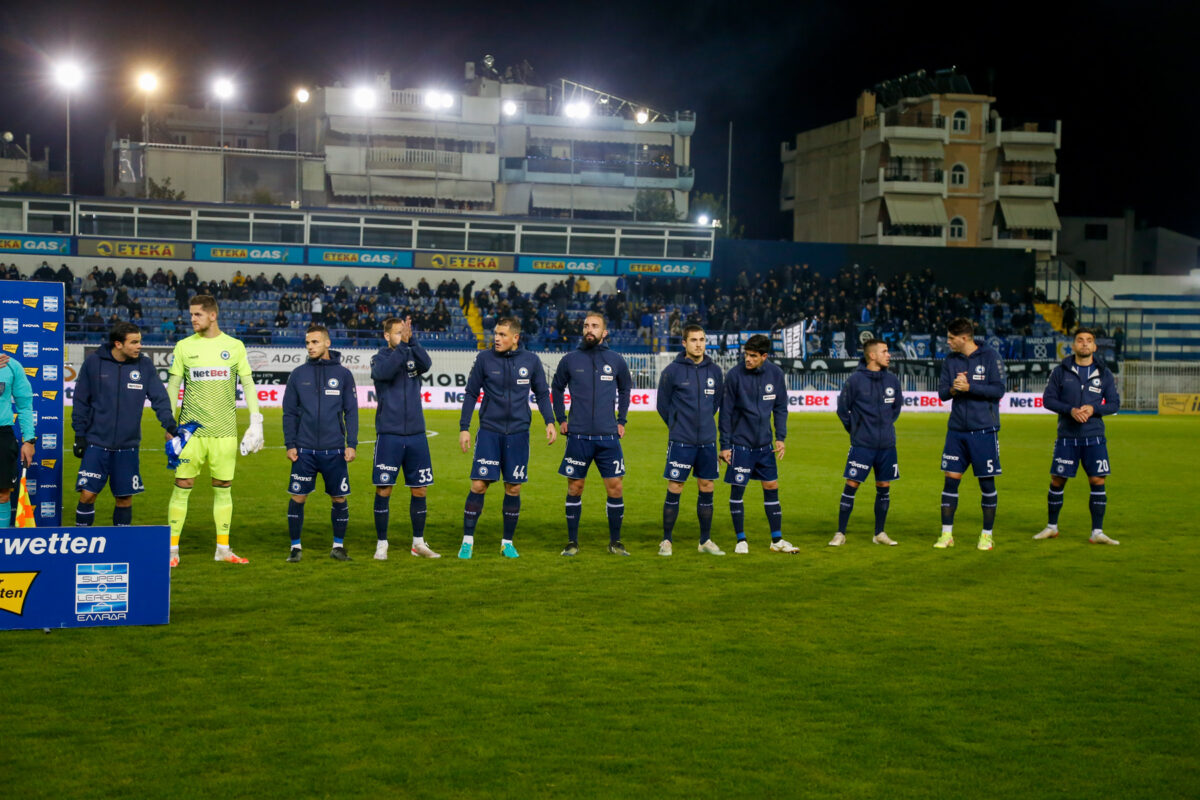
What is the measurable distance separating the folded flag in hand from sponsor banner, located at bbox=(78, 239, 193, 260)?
42.8 metres

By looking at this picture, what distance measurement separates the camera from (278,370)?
3612cm

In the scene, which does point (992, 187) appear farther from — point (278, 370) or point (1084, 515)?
point (1084, 515)

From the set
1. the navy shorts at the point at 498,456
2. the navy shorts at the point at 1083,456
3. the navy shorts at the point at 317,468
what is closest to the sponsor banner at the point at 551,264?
the navy shorts at the point at 1083,456

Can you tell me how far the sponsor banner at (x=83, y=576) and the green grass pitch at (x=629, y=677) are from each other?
0.19m

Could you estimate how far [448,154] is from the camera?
6850cm

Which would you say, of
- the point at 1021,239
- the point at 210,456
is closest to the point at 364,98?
the point at 1021,239

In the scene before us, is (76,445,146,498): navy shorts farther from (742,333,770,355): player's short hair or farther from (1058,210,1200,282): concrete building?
(1058,210,1200,282): concrete building

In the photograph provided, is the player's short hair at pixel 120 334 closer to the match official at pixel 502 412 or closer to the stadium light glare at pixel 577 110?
the match official at pixel 502 412

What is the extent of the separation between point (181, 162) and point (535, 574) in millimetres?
60347

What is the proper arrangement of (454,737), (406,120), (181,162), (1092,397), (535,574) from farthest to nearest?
(406,120) < (181,162) < (1092,397) < (535,574) < (454,737)

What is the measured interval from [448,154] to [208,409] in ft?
196

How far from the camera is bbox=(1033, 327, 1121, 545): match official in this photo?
13.1 metres

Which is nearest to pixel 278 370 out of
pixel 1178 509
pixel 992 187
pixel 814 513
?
pixel 814 513

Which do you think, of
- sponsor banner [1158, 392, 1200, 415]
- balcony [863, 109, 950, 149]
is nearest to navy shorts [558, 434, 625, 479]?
sponsor banner [1158, 392, 1200, 415]
